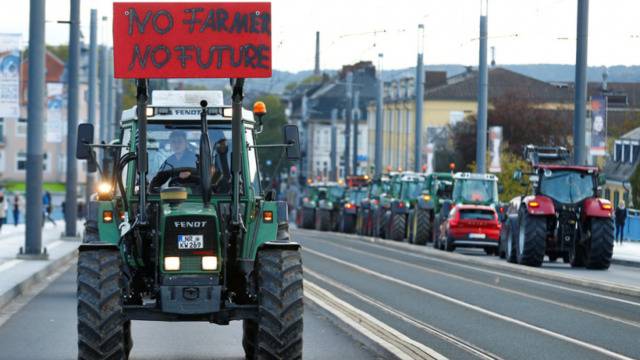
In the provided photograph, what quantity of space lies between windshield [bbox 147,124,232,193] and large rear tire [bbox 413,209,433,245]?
4158 cm

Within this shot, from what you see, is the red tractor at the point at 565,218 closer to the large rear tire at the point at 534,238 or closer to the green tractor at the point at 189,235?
the large rear tire at the point at 534,238

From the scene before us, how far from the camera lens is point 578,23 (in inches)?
1871

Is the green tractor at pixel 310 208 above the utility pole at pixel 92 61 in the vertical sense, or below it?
below

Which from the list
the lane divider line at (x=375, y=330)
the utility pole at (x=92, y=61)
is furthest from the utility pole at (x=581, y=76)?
the lane divider line at (x=375, y=330)

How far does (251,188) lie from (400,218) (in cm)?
4580

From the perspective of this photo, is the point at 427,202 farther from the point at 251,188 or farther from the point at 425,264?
the point at 251,188

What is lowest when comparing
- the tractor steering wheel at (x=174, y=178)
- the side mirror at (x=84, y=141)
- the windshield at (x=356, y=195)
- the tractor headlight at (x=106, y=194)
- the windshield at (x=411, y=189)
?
the windshield at (x=356, y=195)

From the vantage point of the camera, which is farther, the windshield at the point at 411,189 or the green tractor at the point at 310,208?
the green tractor at the point at 310,208

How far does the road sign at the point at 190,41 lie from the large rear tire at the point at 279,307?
1636 millimetres

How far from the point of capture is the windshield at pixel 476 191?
173 feet

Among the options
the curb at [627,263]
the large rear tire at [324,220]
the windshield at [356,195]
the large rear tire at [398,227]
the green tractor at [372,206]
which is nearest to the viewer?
the curb at [627,263]

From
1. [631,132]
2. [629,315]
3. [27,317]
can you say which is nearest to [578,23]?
[629,315]

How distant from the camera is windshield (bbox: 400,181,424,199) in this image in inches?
2395

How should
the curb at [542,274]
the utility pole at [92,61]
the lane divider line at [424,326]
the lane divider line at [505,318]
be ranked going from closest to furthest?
1. the lane divider line at [424,326]
2. the lane divider line at [505,318]
3. the curb at [542,274]
4. the utility pole at [92,61]
